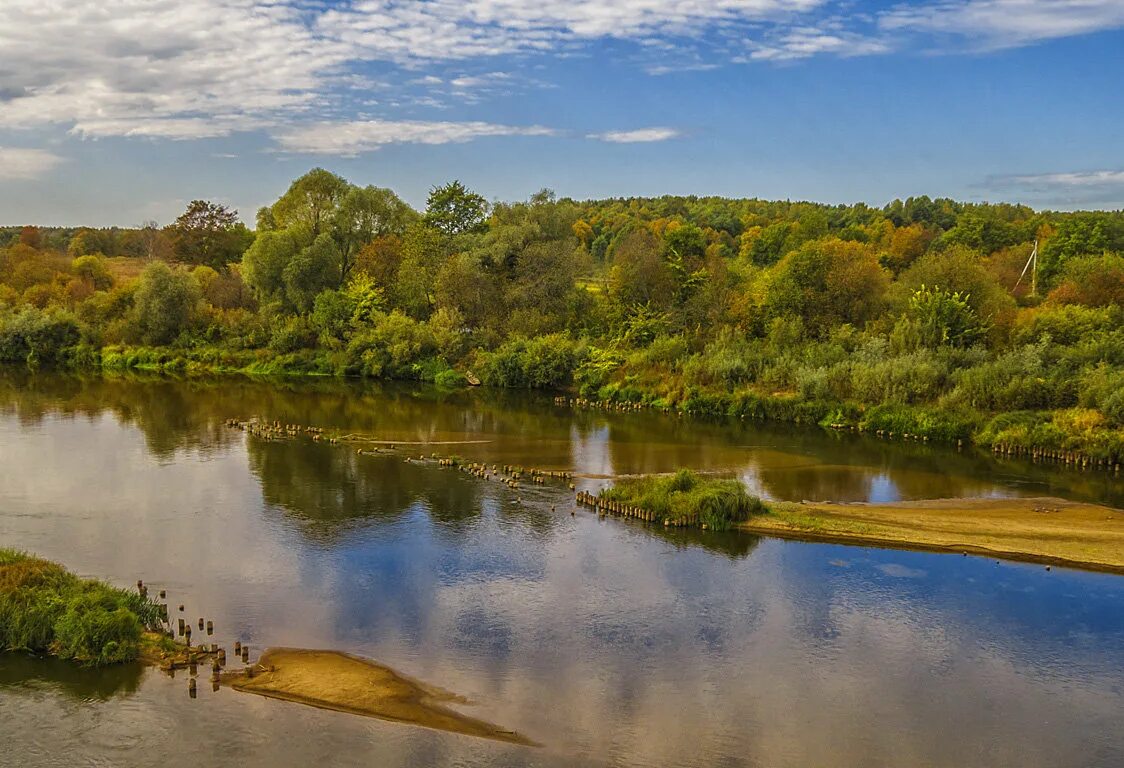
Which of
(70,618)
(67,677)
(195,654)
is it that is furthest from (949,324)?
(67,677)

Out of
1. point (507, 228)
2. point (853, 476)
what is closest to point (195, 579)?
point (853, 476)

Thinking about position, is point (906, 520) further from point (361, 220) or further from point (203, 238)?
point (203, 238)

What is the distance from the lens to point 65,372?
64125mm

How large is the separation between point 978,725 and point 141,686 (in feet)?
52.7

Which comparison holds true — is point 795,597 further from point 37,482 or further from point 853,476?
point 37,482

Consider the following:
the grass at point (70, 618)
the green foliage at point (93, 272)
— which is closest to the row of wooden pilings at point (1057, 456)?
the grass at point (70, 618)

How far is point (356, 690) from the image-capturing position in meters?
18.0

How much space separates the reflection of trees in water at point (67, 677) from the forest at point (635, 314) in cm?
3513

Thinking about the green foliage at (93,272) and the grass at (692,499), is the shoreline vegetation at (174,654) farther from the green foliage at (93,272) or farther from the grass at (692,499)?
the green foliage at (93,272)

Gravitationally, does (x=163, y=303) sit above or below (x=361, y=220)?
below

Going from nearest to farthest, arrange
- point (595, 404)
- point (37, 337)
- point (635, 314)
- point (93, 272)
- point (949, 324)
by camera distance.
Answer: point (949, 324), point (595, 404), point (635, 314), point (37, 337), point (93, 272)

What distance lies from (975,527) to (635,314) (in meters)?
34.5

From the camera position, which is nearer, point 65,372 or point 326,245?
point 65,372

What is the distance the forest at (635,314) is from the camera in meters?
44.4
